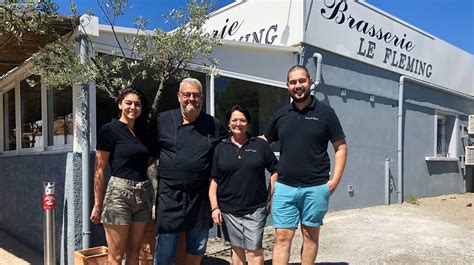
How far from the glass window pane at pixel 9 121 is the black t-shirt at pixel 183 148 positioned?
4242mm

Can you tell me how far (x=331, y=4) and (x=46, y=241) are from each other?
616 cm

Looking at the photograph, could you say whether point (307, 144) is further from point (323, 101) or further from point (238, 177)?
point (323, 101)

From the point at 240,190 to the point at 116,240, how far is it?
102 cm

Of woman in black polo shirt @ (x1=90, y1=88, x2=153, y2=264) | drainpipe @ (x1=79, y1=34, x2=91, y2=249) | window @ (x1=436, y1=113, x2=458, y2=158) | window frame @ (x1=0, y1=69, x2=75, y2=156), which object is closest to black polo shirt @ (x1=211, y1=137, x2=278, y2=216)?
woman in black polo shirt @ (x1=90, y1=88, x2=153, y2=264)

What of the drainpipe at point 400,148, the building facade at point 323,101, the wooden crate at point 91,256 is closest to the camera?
the wooden crate at point 91,256

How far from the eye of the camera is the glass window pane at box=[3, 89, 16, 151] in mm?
6591

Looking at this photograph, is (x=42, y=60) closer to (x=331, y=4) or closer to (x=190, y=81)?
(x=190, y=81)

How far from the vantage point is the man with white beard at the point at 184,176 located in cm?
325

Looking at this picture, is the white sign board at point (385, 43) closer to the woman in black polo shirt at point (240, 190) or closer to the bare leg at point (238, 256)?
the woman in black polo shirt at point (240, 190)

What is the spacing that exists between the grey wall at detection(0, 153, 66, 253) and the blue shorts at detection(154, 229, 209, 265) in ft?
6.35

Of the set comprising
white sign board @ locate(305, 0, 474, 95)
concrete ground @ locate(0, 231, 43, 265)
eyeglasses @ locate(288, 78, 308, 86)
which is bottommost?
concrete ground @ locate(0, 231, 43, 265)

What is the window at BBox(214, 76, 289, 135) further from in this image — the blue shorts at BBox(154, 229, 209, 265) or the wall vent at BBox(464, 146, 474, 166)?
the wall vent at BBox(464, 146, 474, 166)

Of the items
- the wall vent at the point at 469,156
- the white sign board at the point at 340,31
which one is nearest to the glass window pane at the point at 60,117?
the white sign board at the point at 340,31

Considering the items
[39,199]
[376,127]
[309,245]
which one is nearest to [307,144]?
[309,245]
